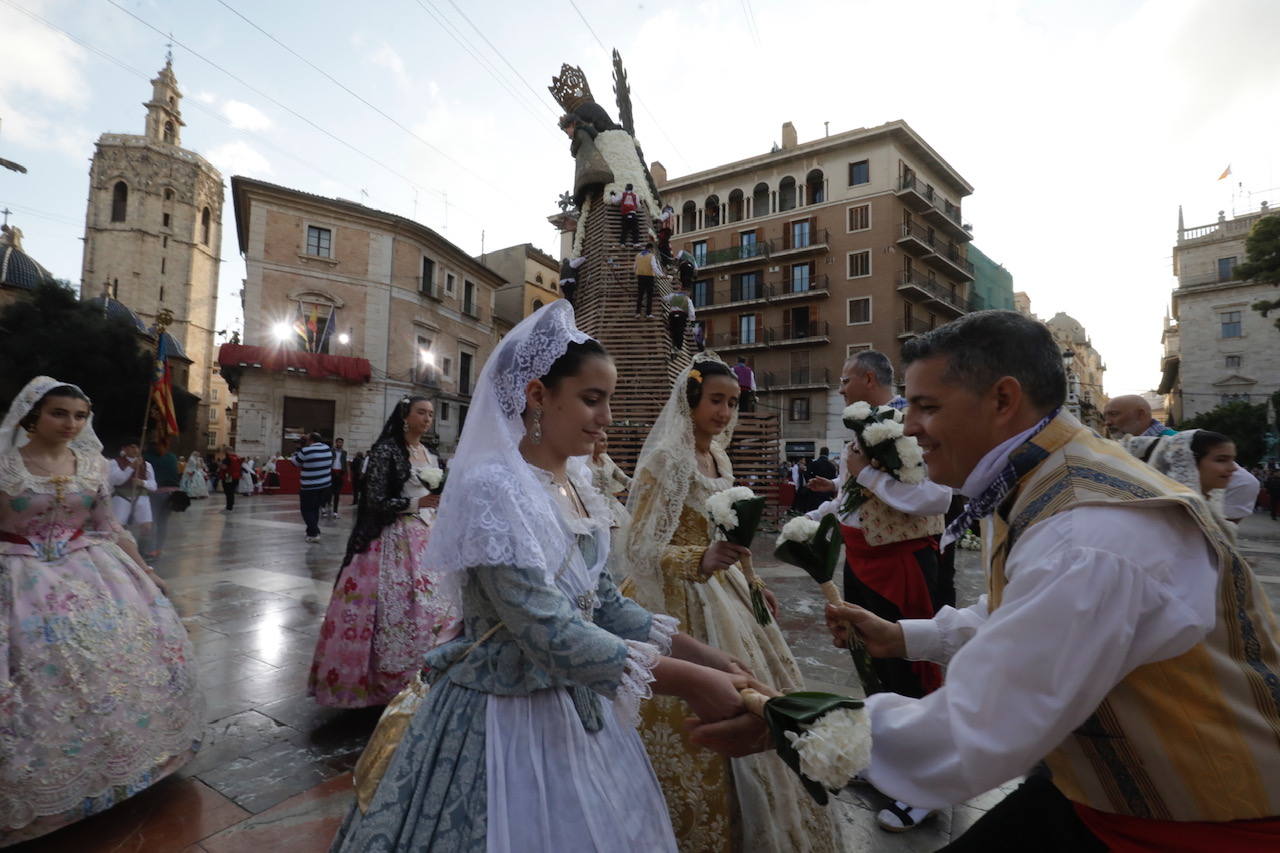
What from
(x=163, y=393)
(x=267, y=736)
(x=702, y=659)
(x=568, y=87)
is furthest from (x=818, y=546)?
(x=568, y=87)

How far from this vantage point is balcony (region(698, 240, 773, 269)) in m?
31.3

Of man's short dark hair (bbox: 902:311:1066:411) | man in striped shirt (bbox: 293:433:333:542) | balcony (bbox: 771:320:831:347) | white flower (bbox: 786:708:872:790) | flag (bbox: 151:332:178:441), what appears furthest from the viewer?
balcony (bbox: 771:320:831:347)

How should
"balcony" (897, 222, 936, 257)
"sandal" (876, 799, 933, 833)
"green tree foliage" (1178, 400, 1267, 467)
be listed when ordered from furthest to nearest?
"balcony" (897, 222, 936, 257) < "green tree foliage" (1178, 400, 1267, 467) < "sandal" (876, 799, 933, 833)

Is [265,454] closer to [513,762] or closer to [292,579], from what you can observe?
[292,579]

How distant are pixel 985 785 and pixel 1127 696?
0.30m

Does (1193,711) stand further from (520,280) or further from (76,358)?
(520,280)

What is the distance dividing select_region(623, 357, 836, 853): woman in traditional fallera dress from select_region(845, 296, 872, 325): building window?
28061mm

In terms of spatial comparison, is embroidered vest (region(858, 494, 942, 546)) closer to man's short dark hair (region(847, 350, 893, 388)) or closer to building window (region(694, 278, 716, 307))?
man's short dark hair (region(847, 350, 893, 388))

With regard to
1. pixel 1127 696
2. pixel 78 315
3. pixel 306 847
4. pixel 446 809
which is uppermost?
pixel 78 315

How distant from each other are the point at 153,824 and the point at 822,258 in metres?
31.6

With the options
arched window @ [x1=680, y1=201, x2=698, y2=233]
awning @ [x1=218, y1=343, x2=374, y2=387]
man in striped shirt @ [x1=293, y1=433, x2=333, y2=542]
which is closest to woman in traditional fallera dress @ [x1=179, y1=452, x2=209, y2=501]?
awning @ [x1=218, y1=343, x2=374, y2=387]

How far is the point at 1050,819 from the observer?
1297mm

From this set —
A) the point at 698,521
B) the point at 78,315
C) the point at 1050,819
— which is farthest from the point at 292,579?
the point at 78,315

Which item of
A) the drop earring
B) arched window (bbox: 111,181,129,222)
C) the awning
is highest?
arched window (bbox: 111,181,129,222)
